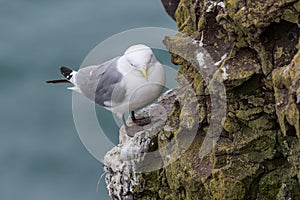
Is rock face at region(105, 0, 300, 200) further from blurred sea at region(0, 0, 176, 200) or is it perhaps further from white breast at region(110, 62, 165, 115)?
blurred sea at region(0, 0, 176, 200)

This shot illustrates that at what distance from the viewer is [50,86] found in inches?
293

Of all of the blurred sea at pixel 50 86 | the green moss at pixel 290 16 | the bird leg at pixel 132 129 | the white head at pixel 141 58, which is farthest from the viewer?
the blurred sea at pixel 50 86

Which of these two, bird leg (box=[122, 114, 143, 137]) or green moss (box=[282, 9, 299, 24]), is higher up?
green moss (box=[282, 9, 299, 24])

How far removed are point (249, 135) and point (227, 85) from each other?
0.85 ft

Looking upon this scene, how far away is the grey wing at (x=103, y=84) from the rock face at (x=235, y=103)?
0.79 m

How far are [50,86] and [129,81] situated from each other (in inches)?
133

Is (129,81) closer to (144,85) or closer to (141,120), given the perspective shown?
(144,85)

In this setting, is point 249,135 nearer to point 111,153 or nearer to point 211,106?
point 211,106

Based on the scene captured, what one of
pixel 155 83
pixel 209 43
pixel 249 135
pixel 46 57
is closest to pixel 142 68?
pixel 155 83

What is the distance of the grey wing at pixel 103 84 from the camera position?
4309 mm

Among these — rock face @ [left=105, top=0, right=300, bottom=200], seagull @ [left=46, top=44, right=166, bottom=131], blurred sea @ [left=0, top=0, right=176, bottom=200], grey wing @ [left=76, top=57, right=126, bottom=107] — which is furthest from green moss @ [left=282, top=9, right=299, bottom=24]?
blurred sea @ [left=0, top=0, right=176, bottom=200]

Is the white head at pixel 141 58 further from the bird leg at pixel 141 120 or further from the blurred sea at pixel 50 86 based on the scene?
the blurred sea at pixel 50 86

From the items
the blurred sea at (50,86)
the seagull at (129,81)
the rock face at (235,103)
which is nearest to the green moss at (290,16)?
the rock face at (235,103)

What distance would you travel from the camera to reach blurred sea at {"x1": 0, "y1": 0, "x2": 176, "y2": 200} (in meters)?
6.77
